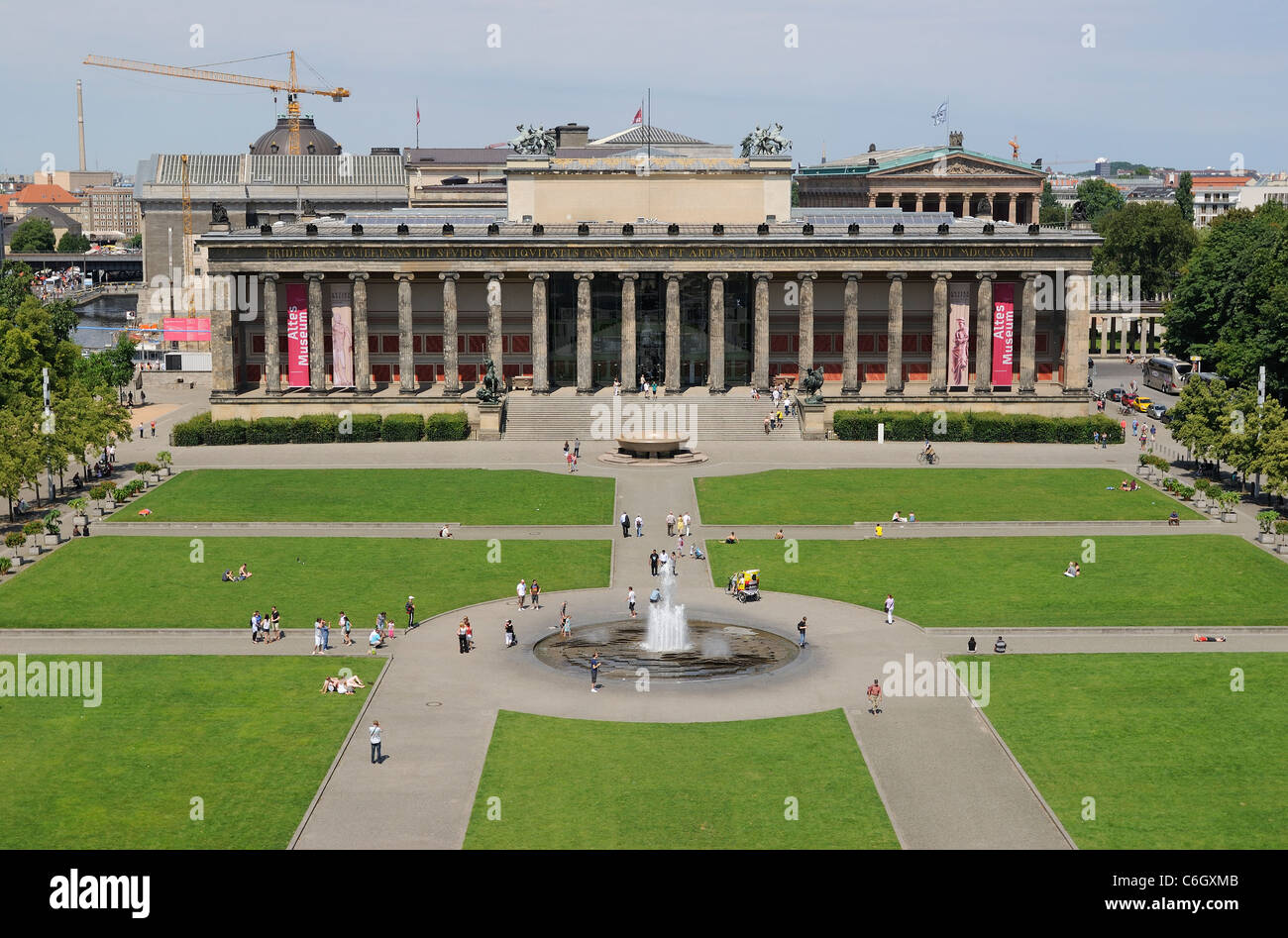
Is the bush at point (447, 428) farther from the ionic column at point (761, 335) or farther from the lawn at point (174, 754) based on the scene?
the lawn at point (174, 754)

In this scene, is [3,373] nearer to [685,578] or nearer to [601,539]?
[601,539]

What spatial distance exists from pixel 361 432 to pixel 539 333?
17.6 metres

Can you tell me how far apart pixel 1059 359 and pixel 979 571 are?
56.1m

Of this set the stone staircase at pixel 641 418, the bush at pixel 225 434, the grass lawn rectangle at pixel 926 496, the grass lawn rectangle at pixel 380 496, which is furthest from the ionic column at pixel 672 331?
the bush at pixel 225 434

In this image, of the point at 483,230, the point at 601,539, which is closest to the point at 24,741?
the point at 601,539

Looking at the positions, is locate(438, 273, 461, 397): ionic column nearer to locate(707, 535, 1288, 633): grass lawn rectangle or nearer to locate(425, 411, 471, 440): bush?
locate(425, 411, 471, 440): bush

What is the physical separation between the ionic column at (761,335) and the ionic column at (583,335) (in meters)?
13.8

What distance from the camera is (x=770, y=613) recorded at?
74.9 metres

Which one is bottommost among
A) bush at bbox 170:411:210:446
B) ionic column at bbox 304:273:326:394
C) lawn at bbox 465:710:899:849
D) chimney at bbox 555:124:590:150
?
lawn at bbox 465:710:899:849

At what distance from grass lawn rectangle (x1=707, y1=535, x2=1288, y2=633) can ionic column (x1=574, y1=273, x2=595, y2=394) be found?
42.9 metres

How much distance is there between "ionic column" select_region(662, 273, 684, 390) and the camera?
128m

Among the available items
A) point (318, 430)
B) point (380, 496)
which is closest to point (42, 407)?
point (380, 496)

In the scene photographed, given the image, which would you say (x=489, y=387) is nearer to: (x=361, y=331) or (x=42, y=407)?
(x=361, y=331)

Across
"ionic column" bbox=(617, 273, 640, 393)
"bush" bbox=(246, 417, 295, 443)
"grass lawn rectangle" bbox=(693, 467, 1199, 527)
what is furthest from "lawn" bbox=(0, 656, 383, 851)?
"ionic column" bbox=(617, 273, 640, 393)
